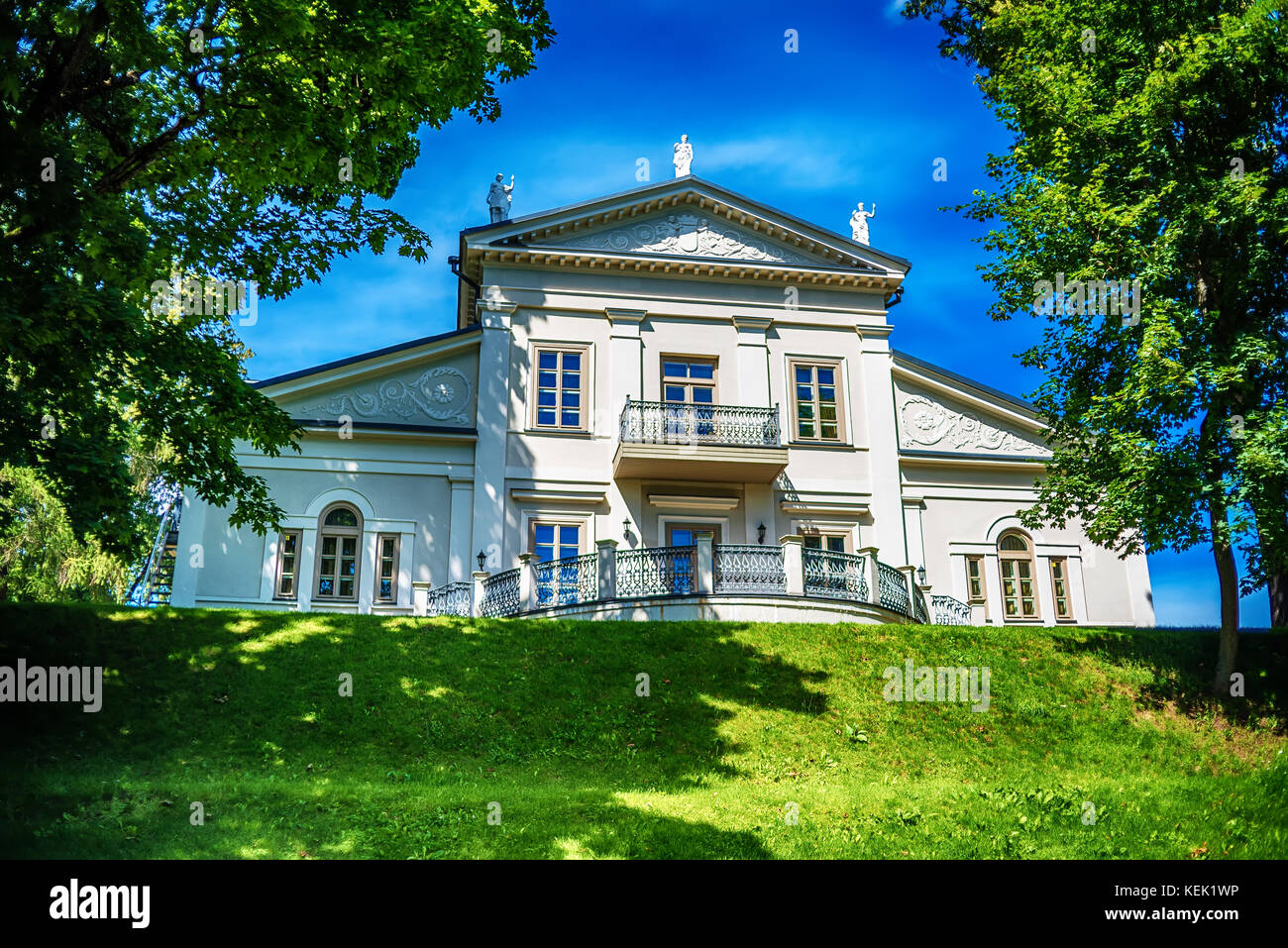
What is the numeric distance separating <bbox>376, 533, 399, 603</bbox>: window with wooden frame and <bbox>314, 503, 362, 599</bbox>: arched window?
51 cm

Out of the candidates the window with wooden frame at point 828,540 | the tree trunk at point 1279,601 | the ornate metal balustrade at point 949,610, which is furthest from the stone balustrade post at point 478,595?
the tree trunk at point 1279,601

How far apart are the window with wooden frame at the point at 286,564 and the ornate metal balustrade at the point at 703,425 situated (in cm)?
776

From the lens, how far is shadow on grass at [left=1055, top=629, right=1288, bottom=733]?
15.3 m

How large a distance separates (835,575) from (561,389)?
8.55 m

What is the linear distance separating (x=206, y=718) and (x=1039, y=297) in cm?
1460

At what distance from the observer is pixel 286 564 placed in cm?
2197

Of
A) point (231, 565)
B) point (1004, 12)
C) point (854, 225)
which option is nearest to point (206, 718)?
point (231, 565)

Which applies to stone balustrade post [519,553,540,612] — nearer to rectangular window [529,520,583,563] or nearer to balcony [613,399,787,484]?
rectangular window [529,520,583,563]

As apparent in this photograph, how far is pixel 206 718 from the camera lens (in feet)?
41.8

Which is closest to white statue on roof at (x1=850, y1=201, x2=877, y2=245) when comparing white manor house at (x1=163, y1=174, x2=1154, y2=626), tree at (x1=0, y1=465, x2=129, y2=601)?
white manor house at (x1=163, y1=174, x2=1154, y2=626)

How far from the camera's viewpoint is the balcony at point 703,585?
18.5 metres

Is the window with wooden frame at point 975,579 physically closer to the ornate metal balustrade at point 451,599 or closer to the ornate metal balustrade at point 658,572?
the ornate metal balustrade at point 658,572

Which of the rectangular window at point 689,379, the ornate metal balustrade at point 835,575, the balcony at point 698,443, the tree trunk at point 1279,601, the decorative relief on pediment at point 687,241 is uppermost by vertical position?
the decorative relief on pediment at point 687,241

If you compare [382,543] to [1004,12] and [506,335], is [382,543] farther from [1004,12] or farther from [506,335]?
[1004,12]
